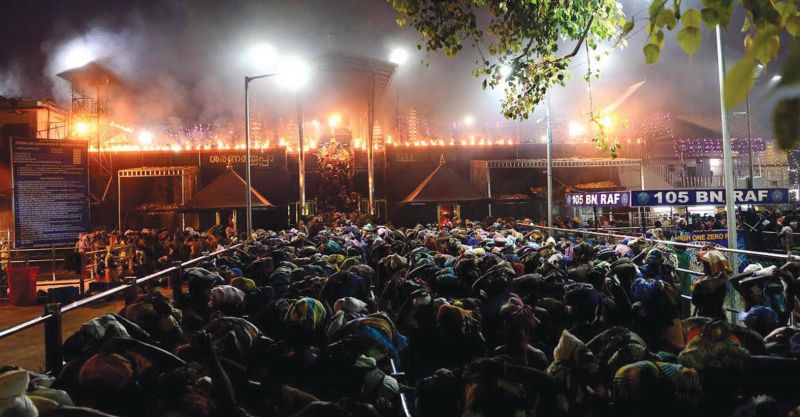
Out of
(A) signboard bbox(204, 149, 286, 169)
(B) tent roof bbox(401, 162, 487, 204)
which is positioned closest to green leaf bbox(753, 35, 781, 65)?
(B) tent roof bbox(401, 162, 487, 204)

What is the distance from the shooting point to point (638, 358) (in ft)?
10.2

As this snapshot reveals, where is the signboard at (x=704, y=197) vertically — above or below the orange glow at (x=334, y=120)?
below

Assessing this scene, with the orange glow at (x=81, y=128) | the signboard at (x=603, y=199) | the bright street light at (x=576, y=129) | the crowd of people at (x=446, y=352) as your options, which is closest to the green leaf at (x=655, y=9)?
the crowd of people at (x=446, y=352)

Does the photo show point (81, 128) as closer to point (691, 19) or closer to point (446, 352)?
point (446, 352)

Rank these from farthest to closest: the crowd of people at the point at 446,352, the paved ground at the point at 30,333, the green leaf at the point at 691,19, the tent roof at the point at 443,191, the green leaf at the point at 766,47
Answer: the tent roof at the point at 443,191
the paved ground at the point at 30,333
the crowd of people at the point at 446,352
the green leaf at the point at 691,19
the green leaf at the point at 766,47

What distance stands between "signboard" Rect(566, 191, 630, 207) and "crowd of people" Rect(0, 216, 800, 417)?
231 inches

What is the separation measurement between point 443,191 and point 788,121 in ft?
75.6

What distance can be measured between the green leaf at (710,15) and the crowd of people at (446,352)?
1768 mm

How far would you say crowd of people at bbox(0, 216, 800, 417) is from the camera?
2.77 m

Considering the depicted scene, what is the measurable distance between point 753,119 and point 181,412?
51.0 m

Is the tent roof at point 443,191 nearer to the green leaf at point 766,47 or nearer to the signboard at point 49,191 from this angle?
the signboard at point 49,191

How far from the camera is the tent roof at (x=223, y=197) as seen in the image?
22.4 m

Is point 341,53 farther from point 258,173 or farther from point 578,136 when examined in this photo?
point 578,136

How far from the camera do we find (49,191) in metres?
14.1
